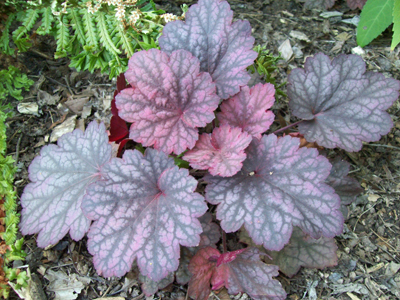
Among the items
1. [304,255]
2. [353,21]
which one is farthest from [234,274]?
[353,21]

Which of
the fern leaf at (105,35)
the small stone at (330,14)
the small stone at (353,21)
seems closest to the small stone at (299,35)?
the small stone at (330,14)

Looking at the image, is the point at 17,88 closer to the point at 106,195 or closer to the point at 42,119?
the point at 42,119

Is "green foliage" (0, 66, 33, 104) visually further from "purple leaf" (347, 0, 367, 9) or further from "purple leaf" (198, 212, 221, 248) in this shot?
"purple leaf" (347, 0, 367, 9)

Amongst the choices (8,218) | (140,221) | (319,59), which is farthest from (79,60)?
(319,59)

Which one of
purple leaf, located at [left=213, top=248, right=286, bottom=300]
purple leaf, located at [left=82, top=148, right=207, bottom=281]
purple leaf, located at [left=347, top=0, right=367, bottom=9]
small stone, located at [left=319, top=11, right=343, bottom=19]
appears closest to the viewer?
purple leaf, located at [left=82, top=148, right=207, bottom=281]

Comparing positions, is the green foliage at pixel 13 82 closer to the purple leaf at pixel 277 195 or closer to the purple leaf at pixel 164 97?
the purple leaf at pixel 164 97

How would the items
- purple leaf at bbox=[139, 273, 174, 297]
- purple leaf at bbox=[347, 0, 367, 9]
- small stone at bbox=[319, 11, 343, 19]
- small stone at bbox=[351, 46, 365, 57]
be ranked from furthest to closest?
small stone at bbox=[319, 11, 343, 19] → purple leaf at bbox=[347, 0, 367, 9] → small stone at bbox=[351, 46, 365, 57] → purple leaf at bbox=[139, 273, 174, 297]

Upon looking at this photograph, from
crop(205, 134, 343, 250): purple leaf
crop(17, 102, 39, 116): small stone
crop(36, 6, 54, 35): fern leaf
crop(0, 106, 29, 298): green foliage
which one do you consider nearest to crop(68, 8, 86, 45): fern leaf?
crop(36, 6, 54, 35): fern leaf
